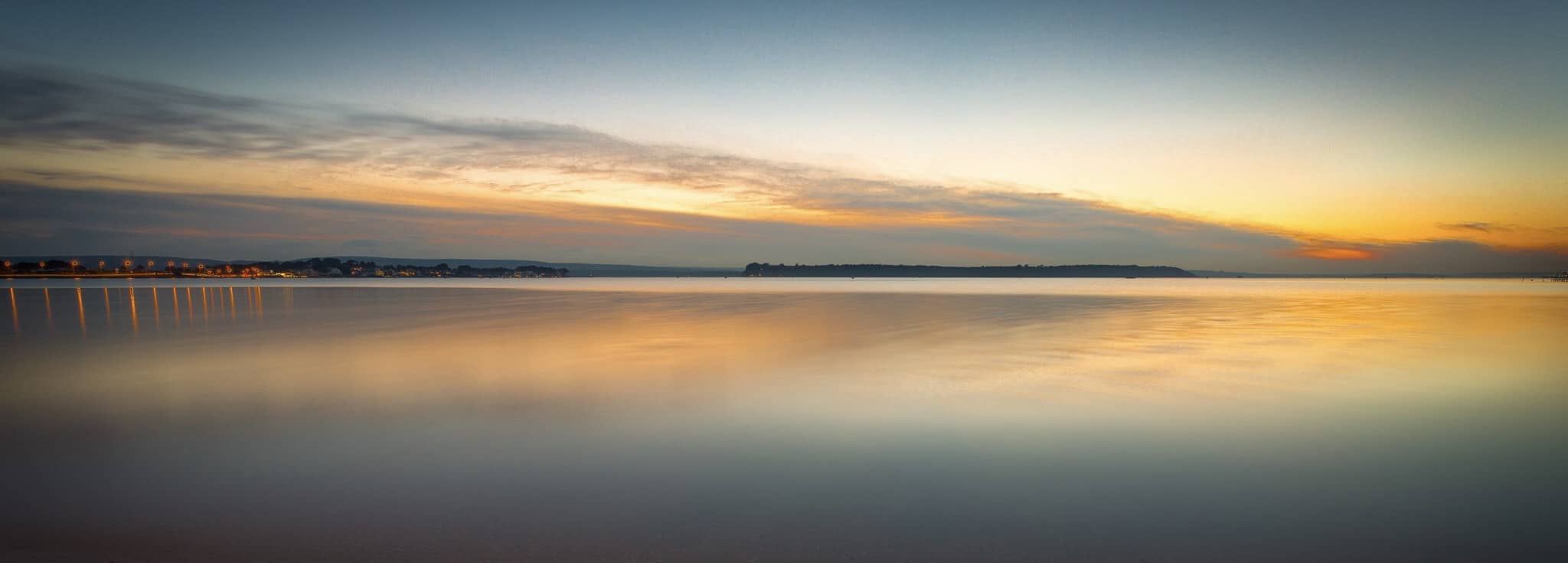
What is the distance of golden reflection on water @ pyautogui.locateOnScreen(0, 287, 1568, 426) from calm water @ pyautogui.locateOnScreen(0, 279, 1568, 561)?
0.35 ft

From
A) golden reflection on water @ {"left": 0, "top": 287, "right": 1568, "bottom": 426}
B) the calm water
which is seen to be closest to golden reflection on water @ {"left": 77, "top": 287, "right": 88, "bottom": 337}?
golden reflection on water @ {"left": 0, "top": 287, "right": 1568, "bottom": 426}

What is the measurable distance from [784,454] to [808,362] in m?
6.23

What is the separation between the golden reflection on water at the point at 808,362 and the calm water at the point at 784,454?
0.11 meters

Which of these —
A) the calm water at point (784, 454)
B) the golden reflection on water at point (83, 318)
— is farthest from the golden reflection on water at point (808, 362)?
the golden reflection on water at point (83, 318)

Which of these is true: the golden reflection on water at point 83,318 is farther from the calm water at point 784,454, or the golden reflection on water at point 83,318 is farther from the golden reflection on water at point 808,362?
the calm water at point 784,454

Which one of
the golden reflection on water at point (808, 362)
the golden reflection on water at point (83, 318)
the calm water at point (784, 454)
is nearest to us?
the calm water at point (784, 454)

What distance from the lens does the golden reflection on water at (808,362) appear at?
928 cm

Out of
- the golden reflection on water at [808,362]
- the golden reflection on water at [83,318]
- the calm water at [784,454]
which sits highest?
the calm water at [784,454]

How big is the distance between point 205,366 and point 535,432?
8.23m

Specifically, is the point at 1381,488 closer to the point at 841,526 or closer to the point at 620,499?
the point at 841,526

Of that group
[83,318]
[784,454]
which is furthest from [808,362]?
[83,318]

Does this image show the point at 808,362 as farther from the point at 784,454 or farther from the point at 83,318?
the point at 83,318

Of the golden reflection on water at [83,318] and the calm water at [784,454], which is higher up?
the calm water at [784,454]

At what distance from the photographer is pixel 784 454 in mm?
6469
